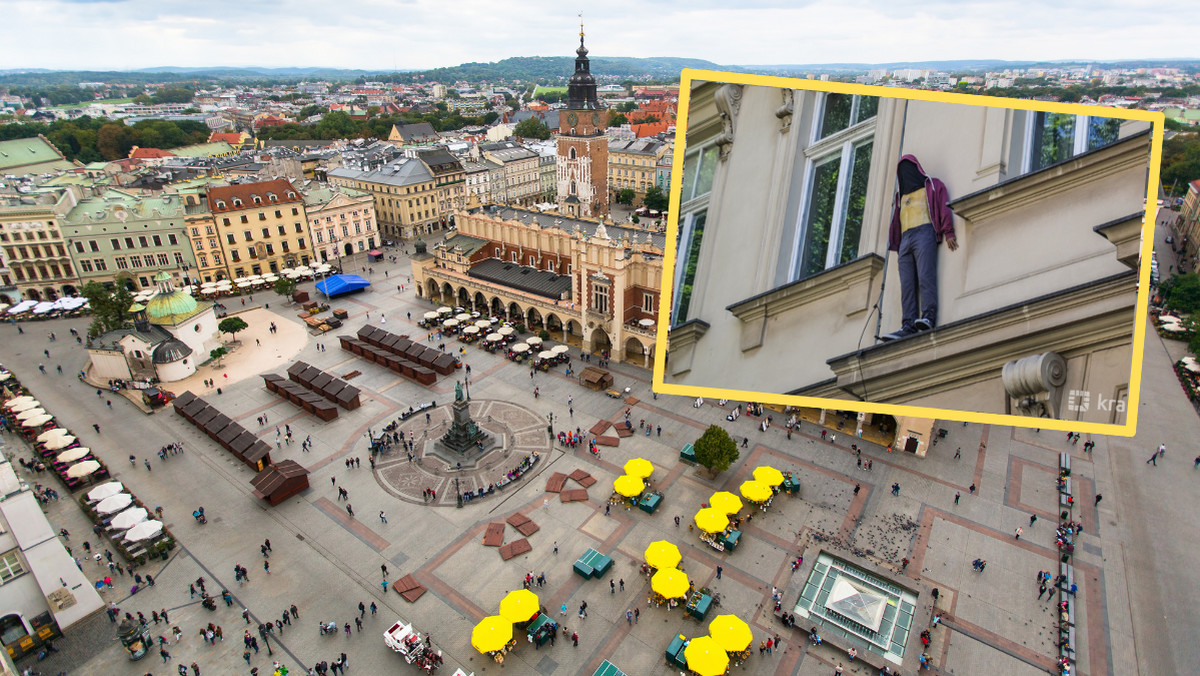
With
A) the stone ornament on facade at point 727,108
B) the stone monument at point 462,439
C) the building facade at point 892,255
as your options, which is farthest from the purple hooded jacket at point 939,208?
the stone monument at point 462,439

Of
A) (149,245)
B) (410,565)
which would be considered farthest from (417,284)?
(410,565)

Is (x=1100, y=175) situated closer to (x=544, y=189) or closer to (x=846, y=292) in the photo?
(x=846, y=292)

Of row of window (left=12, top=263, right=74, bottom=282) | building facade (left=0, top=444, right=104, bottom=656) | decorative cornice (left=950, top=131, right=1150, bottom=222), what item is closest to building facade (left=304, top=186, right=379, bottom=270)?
row of window (left=12, top=263, right=74, bottom=282)

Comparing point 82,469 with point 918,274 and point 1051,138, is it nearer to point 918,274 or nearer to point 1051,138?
point 918,274

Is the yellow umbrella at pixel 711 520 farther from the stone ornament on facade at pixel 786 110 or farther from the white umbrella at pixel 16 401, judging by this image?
the white umbrella at pixel 16 401

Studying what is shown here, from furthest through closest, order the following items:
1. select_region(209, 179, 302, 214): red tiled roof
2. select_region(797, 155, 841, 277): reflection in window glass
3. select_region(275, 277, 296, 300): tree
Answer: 1. select_region(209, 179, 302, 214): red tiled roof
2. select_region(275, 277, 296, 300): tree
3. select_region(797, 155, 841, 277): reflection in window glass

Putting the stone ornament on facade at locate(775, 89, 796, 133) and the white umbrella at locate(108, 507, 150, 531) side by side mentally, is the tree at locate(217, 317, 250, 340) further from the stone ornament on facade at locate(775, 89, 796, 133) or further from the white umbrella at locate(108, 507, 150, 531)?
the stone ornament on facade at locate(775, 89, 796, 133)

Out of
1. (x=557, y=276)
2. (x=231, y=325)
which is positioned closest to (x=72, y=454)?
(x=231, y=325)
